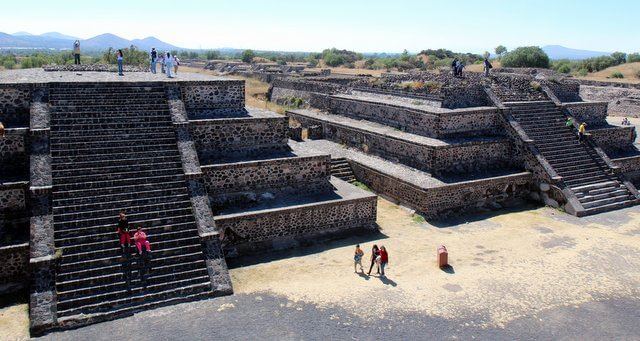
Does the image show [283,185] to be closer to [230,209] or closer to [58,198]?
[230,209]

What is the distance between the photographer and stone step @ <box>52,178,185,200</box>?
1228 cm

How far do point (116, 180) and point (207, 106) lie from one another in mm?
4743

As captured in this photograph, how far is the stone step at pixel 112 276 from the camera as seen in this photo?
10.6 meters

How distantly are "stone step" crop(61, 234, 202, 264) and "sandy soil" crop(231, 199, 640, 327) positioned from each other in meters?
1.43

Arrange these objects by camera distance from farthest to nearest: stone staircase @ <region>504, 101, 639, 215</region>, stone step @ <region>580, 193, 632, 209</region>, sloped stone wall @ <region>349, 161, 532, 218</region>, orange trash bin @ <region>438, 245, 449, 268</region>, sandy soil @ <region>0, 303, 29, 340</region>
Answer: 1. stone staircase @ <region>504, 101, 639, 215</region>
2. stone step @ <region>580, 193, 632, 209</region>
3. sloped stone wall @ <region>349, 161, 532, 218</region>
4. orange trash bin @ <region>438, 245, 449, 268</region>
5. sandy soil @ <region>0, 303, 29, 340</region>

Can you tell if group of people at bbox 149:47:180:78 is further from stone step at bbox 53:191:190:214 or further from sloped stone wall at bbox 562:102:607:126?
sloped stone wall at bbox 562:102:607:126

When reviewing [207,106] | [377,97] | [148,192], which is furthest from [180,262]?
[377,97]

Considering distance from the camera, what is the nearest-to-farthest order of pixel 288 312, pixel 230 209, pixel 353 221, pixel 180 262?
pixel 288 312, pixel 180 262, pixel 230 209, pixel 353 221

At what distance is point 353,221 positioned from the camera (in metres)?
15.1

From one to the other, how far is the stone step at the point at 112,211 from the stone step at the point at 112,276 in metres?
1.54

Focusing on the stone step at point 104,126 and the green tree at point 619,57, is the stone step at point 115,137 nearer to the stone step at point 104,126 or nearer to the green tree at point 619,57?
the stone step at point 104,126

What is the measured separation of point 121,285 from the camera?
10883 millimetres

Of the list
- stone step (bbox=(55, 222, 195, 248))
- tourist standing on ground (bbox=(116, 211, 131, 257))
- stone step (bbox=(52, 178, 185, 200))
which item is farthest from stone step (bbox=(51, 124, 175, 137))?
tourist standing on ground (bbox=(116, 211, 131, 257))

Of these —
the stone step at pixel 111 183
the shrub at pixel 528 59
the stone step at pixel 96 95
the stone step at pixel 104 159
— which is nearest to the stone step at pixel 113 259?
the stone step at pixel 111 183
